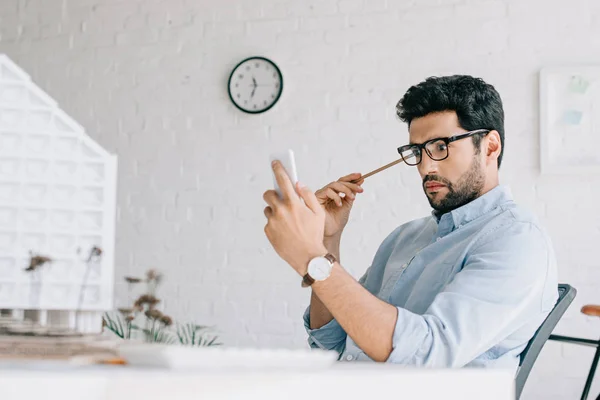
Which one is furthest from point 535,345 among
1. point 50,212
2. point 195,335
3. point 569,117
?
point 195,335

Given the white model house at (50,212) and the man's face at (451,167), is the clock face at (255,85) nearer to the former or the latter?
the man's face at (451,167)

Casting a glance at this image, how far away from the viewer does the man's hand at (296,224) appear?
4.05ft

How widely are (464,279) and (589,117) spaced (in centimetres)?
230

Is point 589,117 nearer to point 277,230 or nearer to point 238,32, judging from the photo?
point 238,32

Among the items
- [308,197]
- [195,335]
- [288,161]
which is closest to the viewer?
[288,161]

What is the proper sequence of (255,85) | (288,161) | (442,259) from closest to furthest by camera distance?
(288,161), (442,259), (255,85)

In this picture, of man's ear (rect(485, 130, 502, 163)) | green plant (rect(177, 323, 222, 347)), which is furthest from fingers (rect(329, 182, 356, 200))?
green plant (rect(177, 323, 222, 347))

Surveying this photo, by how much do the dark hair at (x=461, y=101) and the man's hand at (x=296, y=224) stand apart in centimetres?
58

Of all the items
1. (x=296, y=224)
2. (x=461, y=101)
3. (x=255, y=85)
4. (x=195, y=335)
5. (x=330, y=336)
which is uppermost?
(x=255, y=85)

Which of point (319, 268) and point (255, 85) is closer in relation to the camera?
point (319, 268)

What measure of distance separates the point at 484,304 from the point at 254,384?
0.83 meters

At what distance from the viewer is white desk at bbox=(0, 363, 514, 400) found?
2.03ft

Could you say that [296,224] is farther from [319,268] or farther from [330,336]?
[330,336]

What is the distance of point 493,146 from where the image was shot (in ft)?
5.93
